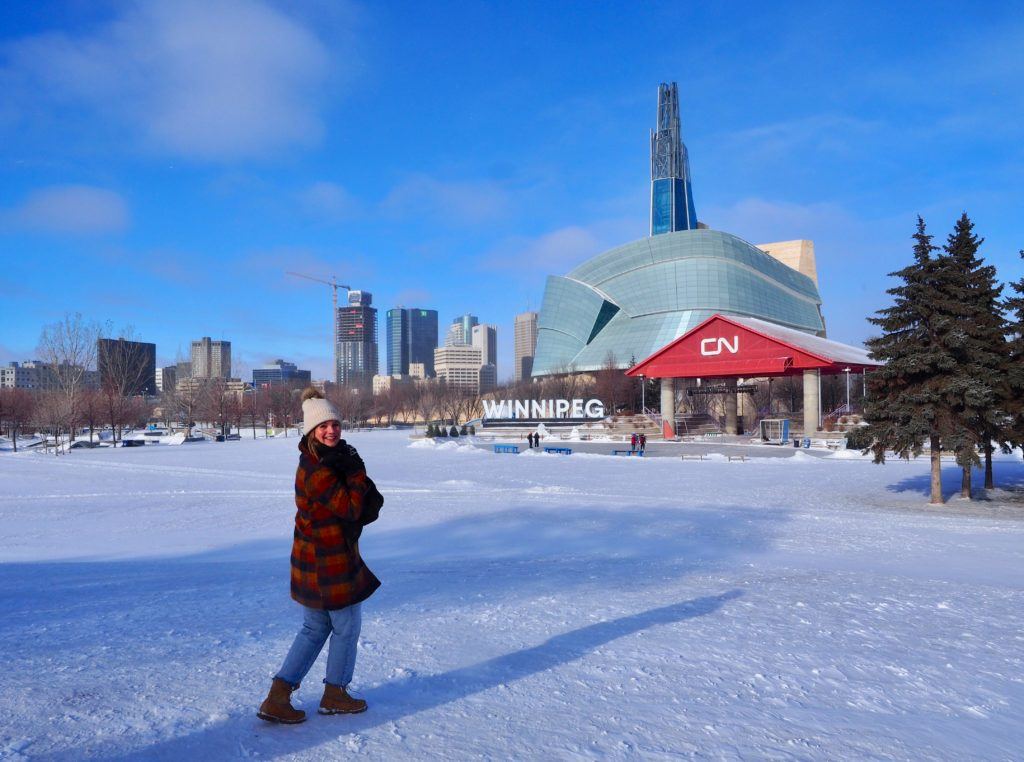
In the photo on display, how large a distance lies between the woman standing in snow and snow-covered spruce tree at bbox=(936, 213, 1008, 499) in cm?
1503

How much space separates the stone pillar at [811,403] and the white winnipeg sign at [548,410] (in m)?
14.9

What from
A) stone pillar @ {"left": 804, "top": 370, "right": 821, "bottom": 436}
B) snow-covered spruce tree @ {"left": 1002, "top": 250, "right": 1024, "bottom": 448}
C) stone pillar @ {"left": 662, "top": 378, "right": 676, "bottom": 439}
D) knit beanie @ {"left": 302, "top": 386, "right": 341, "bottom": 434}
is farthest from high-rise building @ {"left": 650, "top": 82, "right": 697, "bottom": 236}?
knit beanie @ {"left": 302, "top": 386, "right": 341, "bottom": 434}

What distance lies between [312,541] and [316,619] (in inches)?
16.9

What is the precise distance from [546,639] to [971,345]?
1442cm

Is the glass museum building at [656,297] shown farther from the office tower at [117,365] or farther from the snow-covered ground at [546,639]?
the snow-covered ground at [546,639]

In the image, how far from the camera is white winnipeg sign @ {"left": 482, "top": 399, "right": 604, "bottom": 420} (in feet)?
170

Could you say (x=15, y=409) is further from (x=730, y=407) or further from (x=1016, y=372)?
(x=1016, y=372)

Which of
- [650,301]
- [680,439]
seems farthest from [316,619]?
[650,301]

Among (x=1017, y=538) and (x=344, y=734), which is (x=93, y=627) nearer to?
(x=344, y=734)

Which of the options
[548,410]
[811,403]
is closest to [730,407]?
[811,403]

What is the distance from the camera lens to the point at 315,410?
3.77 metres

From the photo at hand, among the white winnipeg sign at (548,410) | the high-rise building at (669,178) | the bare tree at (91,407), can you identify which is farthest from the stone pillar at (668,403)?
the high-rise building at (669,178)

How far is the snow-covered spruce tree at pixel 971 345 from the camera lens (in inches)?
588

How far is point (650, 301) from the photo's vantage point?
91.0 m
